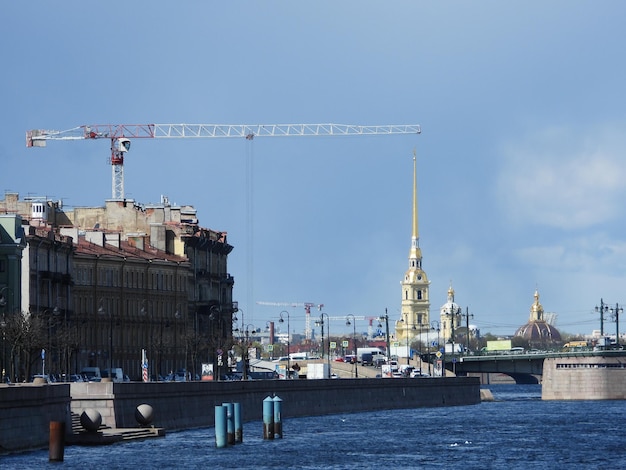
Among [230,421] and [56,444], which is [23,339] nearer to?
[230,421]

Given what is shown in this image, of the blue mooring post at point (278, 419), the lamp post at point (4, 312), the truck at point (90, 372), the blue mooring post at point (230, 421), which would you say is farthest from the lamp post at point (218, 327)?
the blue mooring post at point (230, 421)

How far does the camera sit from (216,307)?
173m

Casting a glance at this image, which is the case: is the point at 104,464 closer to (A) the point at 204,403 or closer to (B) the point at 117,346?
(A) the point at 204,403

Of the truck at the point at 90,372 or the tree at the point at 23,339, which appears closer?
the tree at the point at 23,339

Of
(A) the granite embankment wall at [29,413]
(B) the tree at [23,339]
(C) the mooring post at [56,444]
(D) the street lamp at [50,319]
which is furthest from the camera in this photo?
(D) the street lamp at [50,319]

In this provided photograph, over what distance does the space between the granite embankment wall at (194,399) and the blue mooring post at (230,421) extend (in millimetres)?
4591

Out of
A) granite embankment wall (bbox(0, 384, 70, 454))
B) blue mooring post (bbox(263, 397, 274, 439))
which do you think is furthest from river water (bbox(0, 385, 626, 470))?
granite embankment wall (bbox(0, 384, 70, 454))

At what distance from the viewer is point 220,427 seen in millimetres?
88125

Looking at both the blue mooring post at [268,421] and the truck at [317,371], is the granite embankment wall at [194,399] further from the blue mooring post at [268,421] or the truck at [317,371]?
the truck at [317,371]

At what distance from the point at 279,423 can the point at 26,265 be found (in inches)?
1399

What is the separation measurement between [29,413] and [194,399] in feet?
92.9

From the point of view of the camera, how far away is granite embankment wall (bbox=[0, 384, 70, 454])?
74.3 metres

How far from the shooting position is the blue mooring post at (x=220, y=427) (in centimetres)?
8812

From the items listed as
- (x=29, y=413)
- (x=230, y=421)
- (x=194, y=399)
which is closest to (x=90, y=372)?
(x=194, y=399)
